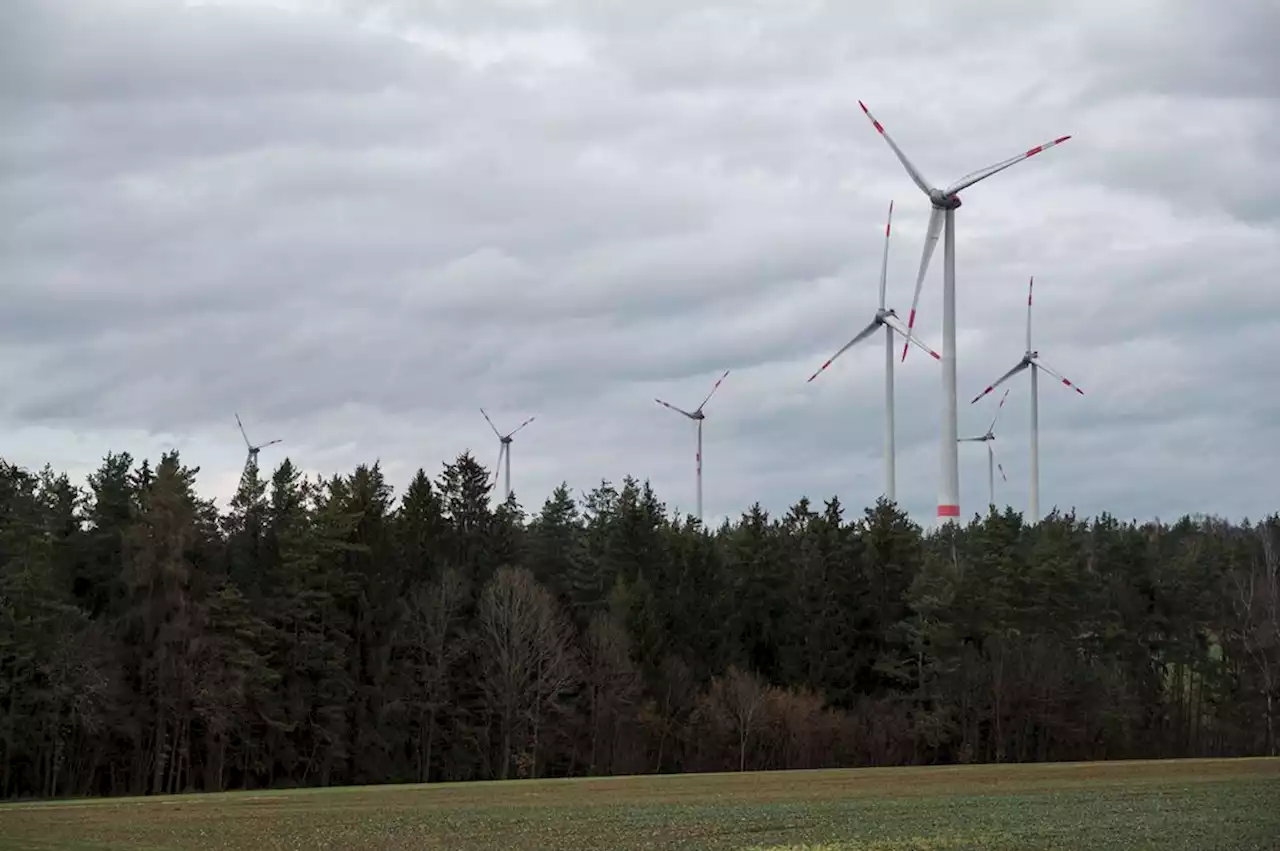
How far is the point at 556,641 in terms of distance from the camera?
335ft

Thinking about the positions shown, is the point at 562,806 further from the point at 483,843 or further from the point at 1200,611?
the point at 1200,611

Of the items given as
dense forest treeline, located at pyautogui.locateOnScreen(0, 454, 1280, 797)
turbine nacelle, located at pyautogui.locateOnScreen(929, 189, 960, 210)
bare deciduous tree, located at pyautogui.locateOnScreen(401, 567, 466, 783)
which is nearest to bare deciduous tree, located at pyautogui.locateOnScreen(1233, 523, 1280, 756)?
dense forest treeline, located at pyautogui.locateOnScreen(0, 454, 1280, 797)

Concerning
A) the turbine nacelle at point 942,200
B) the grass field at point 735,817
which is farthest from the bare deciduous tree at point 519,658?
the turbine nacelle at point 942,200

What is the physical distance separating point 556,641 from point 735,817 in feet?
186

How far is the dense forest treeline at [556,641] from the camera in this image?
90.2 m

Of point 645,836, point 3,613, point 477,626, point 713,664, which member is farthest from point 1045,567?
point 645,836

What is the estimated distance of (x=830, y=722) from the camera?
10650 cm

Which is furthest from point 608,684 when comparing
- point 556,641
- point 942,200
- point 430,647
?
point 942,200

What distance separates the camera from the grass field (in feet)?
121

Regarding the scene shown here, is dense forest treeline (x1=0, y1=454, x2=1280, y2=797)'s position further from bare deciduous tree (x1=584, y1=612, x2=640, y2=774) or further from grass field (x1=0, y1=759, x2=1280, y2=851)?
grass field (x1=0, y1=759, x2=1280, y2=851)

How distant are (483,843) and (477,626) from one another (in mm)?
65168

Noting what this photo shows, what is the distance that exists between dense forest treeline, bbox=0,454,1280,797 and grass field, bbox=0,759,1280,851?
2159 centimetres

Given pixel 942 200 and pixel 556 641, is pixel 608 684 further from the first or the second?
pixel 942 200

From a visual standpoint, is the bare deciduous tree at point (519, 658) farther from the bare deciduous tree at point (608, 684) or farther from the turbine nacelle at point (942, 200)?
the turbine nacelle at point (942, 200)
